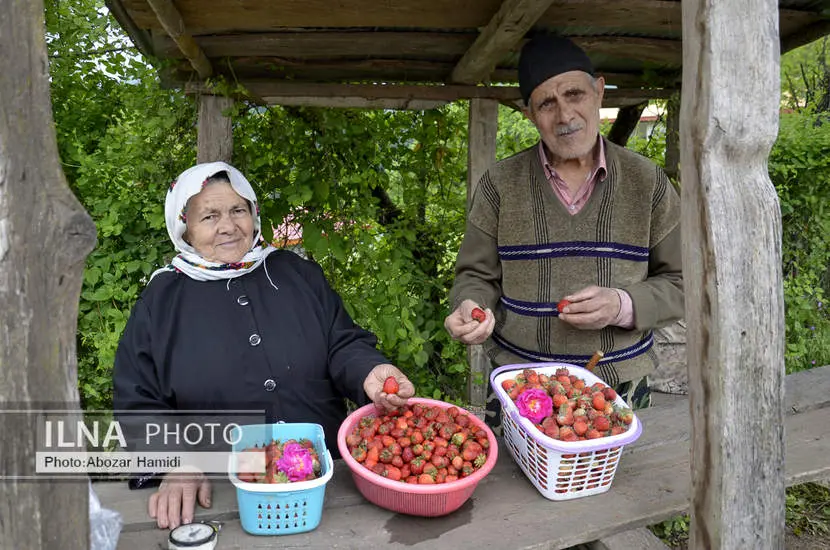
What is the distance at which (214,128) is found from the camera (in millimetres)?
3596

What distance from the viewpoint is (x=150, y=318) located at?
7.16 ft

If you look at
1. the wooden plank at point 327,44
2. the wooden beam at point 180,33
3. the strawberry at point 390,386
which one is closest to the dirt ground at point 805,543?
the strawberry at point 390,386

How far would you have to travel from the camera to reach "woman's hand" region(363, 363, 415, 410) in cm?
190

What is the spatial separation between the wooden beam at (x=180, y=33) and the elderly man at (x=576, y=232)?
59.9 inches

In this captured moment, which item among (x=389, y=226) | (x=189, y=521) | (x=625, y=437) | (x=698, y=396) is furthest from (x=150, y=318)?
(x=389, y=226)

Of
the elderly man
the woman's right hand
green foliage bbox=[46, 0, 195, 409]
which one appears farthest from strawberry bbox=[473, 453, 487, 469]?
green foliage bbox=[46, 0, 195, 409]

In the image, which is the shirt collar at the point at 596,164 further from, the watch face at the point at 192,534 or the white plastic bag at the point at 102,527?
the white plastic bag at the point at 102,527

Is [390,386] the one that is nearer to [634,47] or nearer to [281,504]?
[281,504]

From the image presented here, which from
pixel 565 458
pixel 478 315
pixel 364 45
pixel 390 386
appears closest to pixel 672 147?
pixel 364 45

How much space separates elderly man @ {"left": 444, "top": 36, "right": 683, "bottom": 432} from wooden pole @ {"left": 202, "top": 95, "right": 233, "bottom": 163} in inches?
71.8

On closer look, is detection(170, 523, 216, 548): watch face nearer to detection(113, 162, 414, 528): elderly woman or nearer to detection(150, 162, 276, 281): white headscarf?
detection(113, 162, 414, 528): elderly woman

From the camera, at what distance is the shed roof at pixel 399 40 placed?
9.41ft

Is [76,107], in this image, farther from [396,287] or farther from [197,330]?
[197,330]

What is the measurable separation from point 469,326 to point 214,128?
2.19 metres
